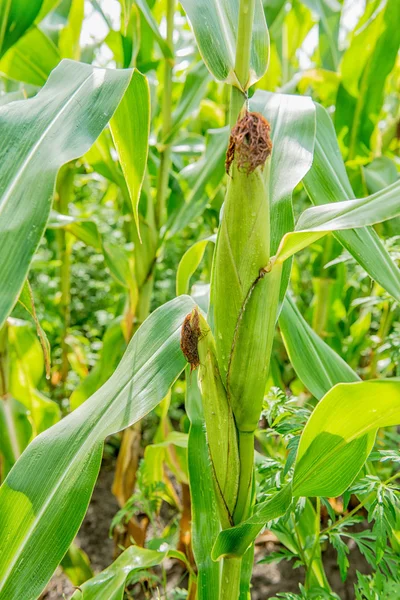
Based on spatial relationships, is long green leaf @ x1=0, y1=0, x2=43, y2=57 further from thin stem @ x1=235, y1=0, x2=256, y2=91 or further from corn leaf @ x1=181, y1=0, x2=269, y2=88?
thin stem @ x1=235, y1=0, x2=256, y2=91

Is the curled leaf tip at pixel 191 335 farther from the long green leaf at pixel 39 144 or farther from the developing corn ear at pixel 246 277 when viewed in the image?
the long green leaf at pixel 39 144

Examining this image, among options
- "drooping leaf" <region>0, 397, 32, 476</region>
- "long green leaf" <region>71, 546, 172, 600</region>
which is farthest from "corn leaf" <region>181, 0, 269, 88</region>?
"drooping leaf" <region>0, 397, 32, 476</region>

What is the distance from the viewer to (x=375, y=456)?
557 millimetres

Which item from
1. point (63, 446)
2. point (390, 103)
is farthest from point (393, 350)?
point (390, 103)

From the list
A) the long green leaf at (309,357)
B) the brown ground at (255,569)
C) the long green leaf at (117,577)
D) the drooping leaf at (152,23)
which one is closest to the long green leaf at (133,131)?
the long green leaf at (309,357)

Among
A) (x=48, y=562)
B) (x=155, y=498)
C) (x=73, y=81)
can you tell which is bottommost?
(x=155, y=498)

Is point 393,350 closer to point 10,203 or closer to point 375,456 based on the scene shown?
point 375,456

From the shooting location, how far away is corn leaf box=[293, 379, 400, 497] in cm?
44

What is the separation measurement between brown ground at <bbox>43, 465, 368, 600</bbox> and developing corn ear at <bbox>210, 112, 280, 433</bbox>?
0.78m

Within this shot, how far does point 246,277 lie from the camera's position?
444mm

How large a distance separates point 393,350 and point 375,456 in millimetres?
266

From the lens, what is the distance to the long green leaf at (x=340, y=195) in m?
0.54

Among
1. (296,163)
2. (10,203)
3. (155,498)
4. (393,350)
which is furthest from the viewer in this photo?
(155,498)

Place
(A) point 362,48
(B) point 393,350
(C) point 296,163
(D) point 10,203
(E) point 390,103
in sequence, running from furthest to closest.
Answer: (E) point 390,103, (A) point 362,48, (B) point 393,350, (C) point 296,163, (D) point 10,203
